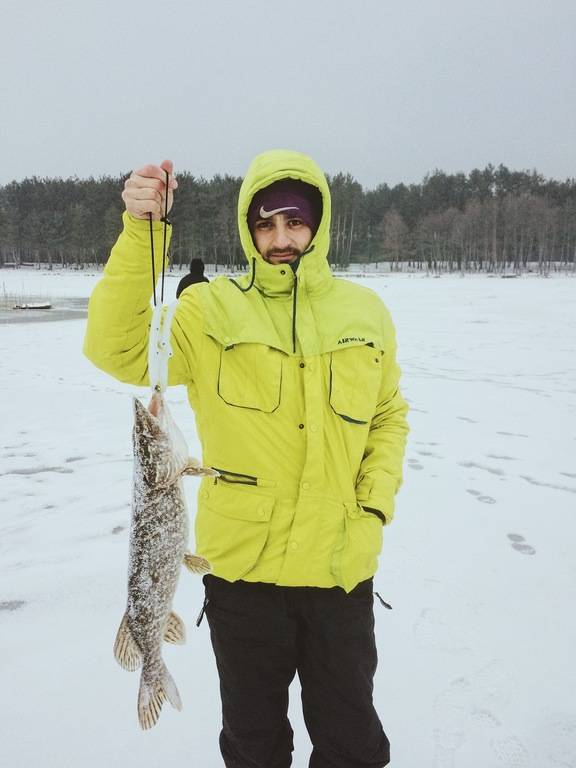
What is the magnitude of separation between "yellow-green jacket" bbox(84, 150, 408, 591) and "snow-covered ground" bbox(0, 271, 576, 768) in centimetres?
109

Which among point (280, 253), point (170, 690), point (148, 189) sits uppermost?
point (148, 189)

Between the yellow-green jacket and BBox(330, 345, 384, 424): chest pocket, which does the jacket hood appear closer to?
the yellow-green jacket

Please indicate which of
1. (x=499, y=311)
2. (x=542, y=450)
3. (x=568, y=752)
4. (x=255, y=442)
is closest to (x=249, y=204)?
(x=255, y=442)

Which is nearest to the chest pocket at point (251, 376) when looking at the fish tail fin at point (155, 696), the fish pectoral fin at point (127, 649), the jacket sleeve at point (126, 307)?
the jacket sleeve at point (126, 307)

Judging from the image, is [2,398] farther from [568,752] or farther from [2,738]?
[568,752]

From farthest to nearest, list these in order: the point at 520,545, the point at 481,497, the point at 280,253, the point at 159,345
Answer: the point at 481,497, the point at 520,545, the point at 280,253, the point at 159,345

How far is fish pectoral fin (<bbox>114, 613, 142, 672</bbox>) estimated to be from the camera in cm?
161

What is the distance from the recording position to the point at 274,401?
187cm

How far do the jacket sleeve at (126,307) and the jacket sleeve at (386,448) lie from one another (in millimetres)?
865

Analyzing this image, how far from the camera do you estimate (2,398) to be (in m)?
7.94

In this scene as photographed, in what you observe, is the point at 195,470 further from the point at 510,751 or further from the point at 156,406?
the point at 510,751

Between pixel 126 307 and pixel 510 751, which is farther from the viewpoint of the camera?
pixel 510 751

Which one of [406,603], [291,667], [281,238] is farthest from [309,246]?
[406,603]

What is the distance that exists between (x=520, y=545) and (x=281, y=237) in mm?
3017
